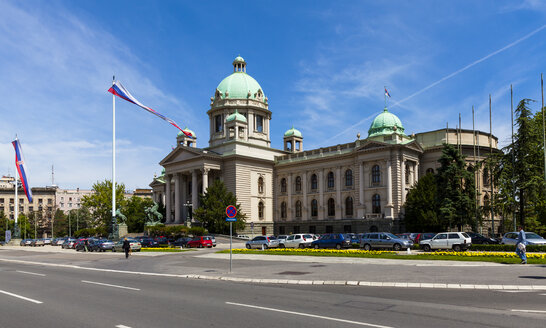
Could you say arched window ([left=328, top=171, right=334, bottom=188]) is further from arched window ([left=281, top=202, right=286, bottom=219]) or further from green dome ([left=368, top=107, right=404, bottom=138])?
arched window ([left=281, top=202, right=286, bottom=219])

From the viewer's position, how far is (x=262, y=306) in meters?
12.4

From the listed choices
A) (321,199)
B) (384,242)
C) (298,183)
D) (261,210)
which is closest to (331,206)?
(321,199)

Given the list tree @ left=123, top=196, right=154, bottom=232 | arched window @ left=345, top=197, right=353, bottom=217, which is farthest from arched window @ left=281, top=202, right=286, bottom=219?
tree @ left=123, top=196, right=154, bottom=232

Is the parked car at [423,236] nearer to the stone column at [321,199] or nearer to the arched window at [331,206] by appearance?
the arched window at [331,206]

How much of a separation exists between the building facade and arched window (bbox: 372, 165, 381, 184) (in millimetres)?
143

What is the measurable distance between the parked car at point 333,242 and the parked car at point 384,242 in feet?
10.2

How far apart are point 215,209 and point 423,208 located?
2911cm

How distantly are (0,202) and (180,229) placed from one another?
341 feet

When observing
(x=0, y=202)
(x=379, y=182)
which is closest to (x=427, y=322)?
(x=379, y=182)

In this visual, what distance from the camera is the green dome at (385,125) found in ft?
235

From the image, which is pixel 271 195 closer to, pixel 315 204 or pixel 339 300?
pixel 315 204

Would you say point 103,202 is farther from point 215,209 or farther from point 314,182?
point 314,182

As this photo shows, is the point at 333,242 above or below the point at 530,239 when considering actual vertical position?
below

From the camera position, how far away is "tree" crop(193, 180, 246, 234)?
70062mm
